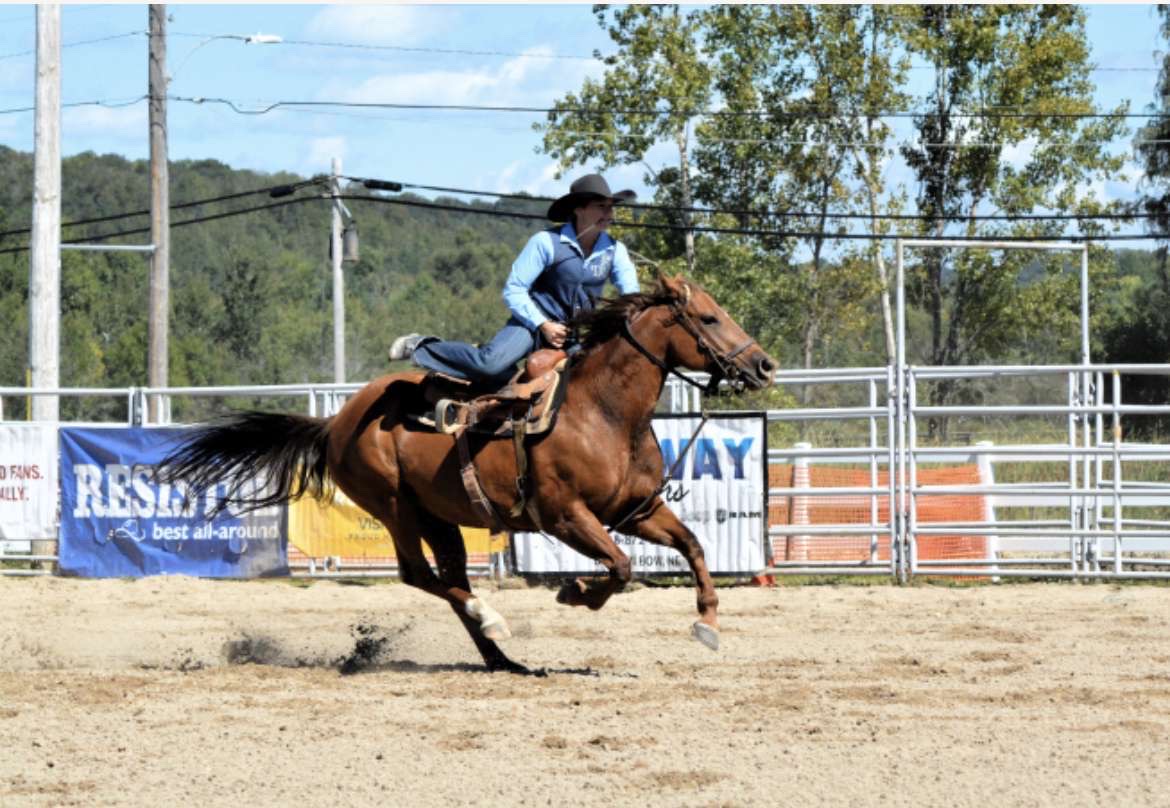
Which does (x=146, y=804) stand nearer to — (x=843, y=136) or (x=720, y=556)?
(x=720, y=556)

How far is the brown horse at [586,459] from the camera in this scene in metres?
7.89

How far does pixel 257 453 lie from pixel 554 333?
91.0 inches

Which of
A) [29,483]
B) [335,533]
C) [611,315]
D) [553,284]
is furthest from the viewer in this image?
[29,483]

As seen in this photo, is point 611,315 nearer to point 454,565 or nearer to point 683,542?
point 683,542

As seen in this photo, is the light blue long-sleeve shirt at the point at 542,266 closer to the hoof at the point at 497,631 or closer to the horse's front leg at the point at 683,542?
the horse's front leg at the point at 683,542

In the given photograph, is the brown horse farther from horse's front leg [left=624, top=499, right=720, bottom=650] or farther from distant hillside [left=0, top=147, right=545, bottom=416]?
distant hillside [left=0, top=147, right=545, bottom=416]

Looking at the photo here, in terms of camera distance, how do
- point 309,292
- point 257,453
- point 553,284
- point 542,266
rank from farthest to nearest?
point 309,292, point 257,453, point 553,284, point 542,266

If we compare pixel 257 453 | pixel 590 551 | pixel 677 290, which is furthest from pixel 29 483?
pixel 677 290

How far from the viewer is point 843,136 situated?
1410 inches

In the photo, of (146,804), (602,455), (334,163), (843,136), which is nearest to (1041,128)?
(843,136)

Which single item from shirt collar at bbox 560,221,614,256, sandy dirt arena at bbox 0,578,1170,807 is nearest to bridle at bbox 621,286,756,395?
shirt collar at bbox 560,221,614,256

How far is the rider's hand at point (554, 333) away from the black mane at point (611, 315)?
6cm

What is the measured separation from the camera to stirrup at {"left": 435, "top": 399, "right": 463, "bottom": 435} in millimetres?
8242

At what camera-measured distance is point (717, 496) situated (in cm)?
1374
